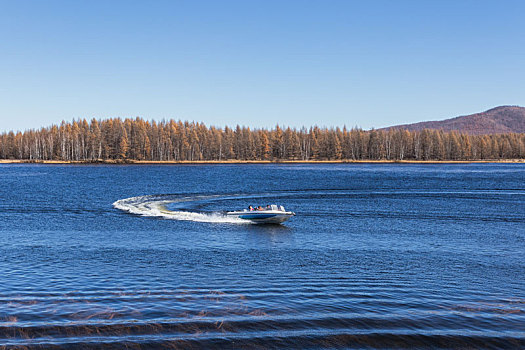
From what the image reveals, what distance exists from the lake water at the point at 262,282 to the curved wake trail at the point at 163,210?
1.26m

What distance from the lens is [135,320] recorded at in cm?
1470

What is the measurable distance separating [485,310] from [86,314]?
13.8 meters

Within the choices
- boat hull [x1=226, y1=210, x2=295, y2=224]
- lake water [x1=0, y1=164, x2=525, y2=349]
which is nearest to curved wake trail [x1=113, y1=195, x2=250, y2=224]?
lake water [x1=0, y1=164, x2=525, y2=349]

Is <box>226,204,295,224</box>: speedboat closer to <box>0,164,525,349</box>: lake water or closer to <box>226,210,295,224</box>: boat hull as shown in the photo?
<box>226,210,295,224</box>: boat hull

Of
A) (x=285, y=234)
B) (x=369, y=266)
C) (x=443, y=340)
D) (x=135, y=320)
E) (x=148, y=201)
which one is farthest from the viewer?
(x=148, y=201)

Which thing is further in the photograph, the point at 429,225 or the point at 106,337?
the point at 429,225

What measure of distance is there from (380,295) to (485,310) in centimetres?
371

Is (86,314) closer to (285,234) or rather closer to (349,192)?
(285,234)

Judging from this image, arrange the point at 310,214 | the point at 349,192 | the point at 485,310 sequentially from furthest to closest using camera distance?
the point at 349,192 → the point at 310,214 → the point at 485,310

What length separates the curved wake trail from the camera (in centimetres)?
4294

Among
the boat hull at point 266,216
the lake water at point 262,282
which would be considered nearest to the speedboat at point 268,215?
the boat hull at point 266,216

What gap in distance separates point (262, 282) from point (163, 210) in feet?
105

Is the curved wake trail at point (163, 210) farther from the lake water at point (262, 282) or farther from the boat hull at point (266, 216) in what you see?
the boat hull at point (266, 216)

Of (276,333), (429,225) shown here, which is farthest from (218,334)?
(429,225)
